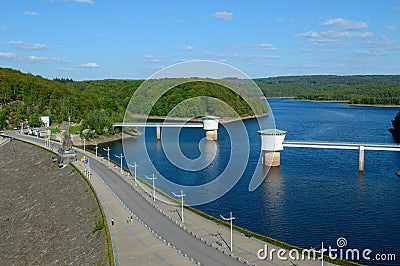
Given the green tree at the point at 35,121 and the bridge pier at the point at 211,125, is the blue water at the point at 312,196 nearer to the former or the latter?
the bridge pier at the point at 211,125

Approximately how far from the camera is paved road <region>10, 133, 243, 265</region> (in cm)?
2008

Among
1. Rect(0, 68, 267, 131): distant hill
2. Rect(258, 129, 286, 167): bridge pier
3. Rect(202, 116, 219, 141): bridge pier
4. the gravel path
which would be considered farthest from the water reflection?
Rect(0, 68, 267, 131): distant hill

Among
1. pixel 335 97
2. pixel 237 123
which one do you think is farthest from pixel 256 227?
pixel 335 97

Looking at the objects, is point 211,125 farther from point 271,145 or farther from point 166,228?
point 166,228

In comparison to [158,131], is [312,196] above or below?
below

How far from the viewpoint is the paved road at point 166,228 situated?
20.1 m

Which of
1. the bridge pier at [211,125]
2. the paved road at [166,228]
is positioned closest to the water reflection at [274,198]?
the paved road at [166,228]

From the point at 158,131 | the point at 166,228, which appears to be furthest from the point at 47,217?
the point at 158,131

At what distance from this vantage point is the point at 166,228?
24.5 meters

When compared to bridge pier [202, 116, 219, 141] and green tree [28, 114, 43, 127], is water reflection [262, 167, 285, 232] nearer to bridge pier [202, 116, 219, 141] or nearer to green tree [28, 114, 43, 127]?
bridge pier [202, 116, 219, 141]

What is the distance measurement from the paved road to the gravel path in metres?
2.33

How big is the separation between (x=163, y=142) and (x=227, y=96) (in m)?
25.3

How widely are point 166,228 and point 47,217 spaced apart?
12.3 meters

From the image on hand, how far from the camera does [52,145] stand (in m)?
57.0
